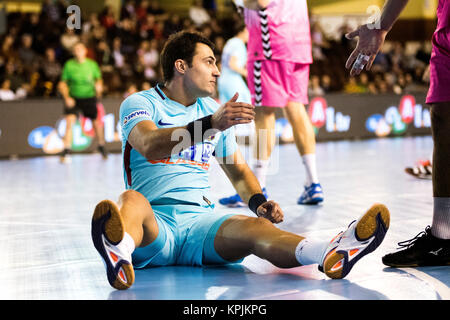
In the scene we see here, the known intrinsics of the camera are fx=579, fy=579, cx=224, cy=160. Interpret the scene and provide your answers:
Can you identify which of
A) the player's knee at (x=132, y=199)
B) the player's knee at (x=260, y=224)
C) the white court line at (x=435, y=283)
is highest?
the player's knee at (x=132, y=199)

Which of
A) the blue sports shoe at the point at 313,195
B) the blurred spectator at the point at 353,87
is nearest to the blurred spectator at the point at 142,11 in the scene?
the blurred spectator at the point at 353,87

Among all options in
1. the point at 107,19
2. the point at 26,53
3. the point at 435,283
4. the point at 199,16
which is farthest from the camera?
the point at 199,16

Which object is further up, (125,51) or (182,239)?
(125,51)

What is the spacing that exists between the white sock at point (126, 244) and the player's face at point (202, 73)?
27.6 inches

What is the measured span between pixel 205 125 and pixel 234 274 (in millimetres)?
581

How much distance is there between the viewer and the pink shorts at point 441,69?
7.14 ft

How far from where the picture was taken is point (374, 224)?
73.3 inches

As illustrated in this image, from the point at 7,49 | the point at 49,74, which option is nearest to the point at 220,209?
the point at 49,74

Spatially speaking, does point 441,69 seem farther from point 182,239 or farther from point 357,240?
point 182,239

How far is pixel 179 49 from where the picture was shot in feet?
7.57

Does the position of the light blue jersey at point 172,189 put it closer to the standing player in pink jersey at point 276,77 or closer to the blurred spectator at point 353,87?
the standing player in pink jersey at point 276,77

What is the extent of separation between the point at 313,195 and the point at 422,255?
4.93 ft

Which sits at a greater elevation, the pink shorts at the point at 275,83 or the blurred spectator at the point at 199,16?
the blurred spectator at the point at 199,16

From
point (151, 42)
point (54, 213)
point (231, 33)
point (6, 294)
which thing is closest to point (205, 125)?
point (6, 294)
